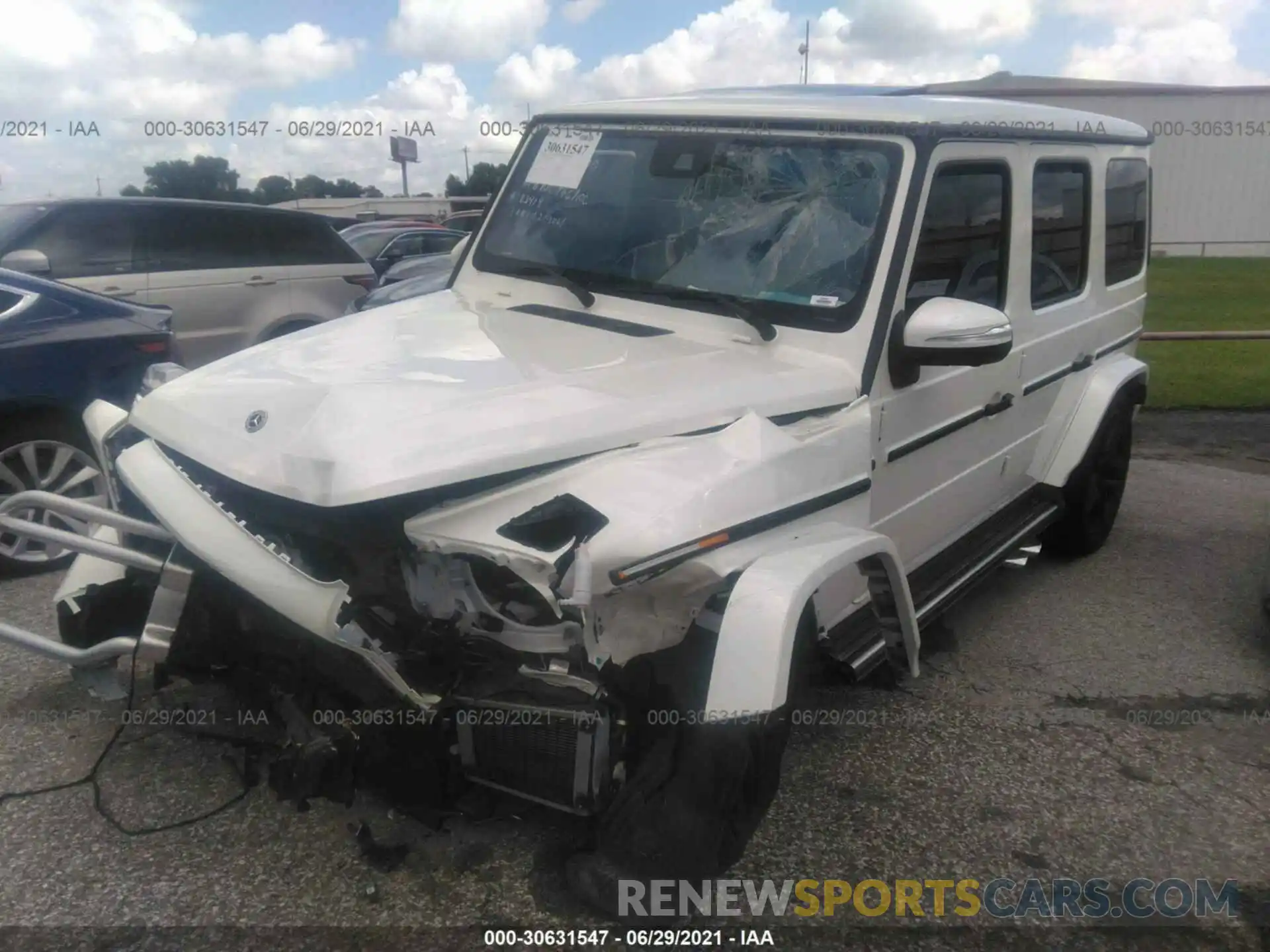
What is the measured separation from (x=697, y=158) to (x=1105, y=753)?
2.41 m

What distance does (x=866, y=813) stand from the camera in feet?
10.1

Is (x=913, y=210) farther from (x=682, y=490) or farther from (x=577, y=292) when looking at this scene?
(x=682, y=490)

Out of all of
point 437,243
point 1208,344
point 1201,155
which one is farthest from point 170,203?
point 1201,155

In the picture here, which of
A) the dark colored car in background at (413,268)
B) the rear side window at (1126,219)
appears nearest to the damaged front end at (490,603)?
the rear side window at (1126,219)

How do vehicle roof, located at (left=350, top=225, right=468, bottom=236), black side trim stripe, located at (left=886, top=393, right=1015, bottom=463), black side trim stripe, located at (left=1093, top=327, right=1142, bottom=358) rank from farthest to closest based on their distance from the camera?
vehicle roof, located at (left=350, top=225, right=468, bottom=236) < black side trim stripe, located at (left=1093, top=327, right=1142, bottom=358) < black side trim stripe, located at (left=886, top=393, right=1015, bottom=463)

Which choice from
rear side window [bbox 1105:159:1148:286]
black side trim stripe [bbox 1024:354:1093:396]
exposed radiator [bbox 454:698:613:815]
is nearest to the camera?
exposed radiator [bbox 454:698:613:815]

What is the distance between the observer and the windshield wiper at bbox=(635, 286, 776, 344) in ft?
10.4

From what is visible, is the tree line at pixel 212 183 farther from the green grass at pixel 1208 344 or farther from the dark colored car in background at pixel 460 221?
the green grass at pixel 1208 344

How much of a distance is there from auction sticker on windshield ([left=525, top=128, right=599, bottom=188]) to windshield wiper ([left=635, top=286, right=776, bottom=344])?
2.21 feet

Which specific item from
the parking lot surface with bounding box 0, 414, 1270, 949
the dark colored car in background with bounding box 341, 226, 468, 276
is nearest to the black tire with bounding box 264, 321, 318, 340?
the parking lot surface with bounding box 0, 414, 1270, 949

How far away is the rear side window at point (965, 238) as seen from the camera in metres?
3.31

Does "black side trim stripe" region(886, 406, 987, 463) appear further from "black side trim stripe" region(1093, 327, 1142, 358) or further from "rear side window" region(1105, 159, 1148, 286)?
"rear side window" region(1105, 159, 1148, 286)

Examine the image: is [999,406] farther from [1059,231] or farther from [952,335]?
[952,335]

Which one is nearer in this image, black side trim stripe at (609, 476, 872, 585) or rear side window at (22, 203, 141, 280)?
black side trim stripe at (609, 476, 872, 585)
